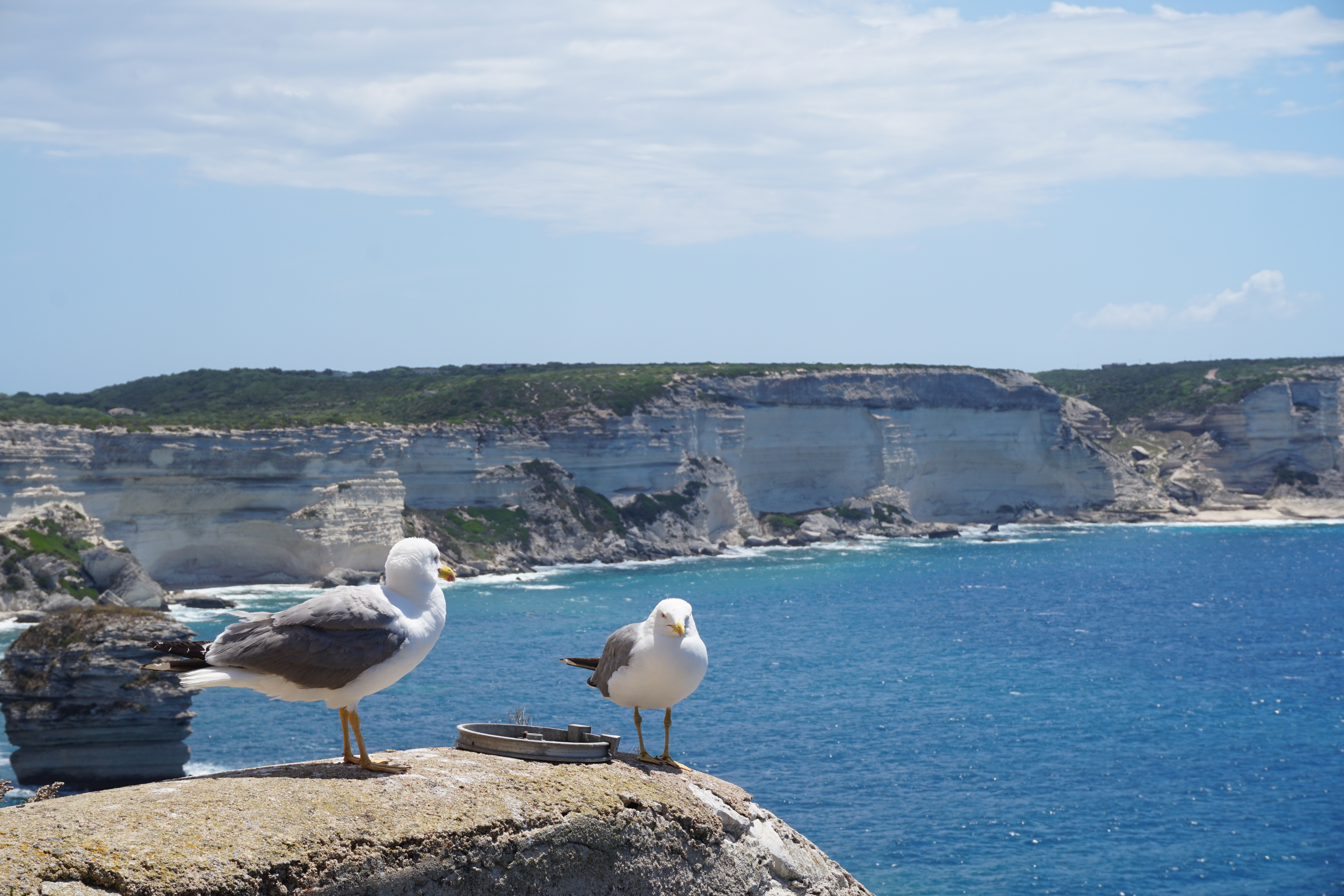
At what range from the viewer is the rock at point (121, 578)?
56438mm

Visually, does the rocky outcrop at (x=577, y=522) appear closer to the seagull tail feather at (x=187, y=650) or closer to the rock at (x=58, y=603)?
the rock at (x=58, y=603)

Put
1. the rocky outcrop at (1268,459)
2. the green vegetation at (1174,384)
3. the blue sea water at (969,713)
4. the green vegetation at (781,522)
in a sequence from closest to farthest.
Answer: the blue sea water at (969,713) < the green vegetation at (781,522) < the rocky outcrop at (1268,459) < the green vegetation at (1174,384)

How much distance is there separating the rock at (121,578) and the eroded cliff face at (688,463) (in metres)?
5.32

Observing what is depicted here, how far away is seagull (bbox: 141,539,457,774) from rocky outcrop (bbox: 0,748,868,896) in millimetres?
597

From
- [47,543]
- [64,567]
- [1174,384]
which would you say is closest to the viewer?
[64,567]

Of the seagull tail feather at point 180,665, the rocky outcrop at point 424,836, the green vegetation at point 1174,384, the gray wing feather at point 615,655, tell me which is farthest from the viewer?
the green vegetation at point 1174,384

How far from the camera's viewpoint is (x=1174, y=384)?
480 ft

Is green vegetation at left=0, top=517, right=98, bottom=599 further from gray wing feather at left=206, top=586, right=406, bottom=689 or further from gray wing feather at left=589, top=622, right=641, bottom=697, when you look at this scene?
gray wing feather at left=206, top=586, right=406, bottom=689

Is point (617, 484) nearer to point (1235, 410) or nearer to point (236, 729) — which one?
point (236, 729)

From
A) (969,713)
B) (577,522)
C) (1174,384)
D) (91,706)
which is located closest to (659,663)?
(91,706)

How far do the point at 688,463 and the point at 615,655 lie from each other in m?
83.9

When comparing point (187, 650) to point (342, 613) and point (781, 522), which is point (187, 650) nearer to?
point (342, 613)

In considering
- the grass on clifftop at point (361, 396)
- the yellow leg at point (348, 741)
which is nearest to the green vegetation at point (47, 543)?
the grass on clifftop at point (361, 396)

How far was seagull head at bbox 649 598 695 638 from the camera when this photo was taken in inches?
379
